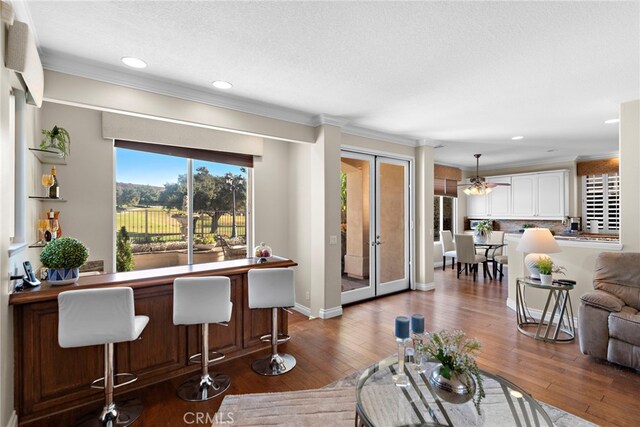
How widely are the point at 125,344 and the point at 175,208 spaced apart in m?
2.04

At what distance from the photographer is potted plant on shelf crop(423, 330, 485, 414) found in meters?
1.76

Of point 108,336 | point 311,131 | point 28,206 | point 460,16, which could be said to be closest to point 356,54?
point 460,16

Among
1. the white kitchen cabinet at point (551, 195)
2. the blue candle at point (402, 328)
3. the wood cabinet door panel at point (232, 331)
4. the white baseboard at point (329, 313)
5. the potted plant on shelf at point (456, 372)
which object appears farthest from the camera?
the white kitchen cabinet at point (551, 195)

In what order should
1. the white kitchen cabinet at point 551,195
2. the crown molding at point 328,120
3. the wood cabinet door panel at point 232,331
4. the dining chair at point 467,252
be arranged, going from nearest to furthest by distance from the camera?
1. the wood cabinet door panel at point 232,331
2. the crown molding at point 328,120
3. the dining chair at point 467,252
4. the white kitchen cabinet at point 551,195

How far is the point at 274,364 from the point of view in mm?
2881

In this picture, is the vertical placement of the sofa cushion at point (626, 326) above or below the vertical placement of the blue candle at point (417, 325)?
below

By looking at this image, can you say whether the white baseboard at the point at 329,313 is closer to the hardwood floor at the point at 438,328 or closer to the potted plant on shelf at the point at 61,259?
the hardwood floor at the point at 438,328

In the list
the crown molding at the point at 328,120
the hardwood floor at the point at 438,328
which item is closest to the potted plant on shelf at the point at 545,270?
the hardwood floor at the point at 438,328

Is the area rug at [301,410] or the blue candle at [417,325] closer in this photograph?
the blue candle at [417,325]

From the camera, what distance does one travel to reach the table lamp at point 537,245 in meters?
3.52

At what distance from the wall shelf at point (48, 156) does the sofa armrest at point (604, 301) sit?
5.13 metres

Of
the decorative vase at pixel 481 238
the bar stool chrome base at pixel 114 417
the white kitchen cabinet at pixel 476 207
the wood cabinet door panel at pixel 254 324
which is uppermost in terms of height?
the white kitchen cabinet at pixel 476 207

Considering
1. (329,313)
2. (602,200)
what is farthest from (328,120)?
(602,200)

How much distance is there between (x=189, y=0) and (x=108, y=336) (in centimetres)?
223
